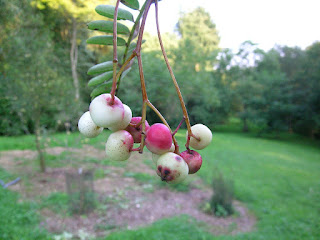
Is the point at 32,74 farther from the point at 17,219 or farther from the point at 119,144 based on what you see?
the point at 119,144

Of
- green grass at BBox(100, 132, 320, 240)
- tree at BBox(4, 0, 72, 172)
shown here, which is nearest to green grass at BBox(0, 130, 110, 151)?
tree at BBox(4, 0, 72, 172)

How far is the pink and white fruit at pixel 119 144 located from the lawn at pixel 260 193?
0.13 metres

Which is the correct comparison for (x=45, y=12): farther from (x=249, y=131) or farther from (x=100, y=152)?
(x=249, y=131)

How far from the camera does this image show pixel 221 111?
10430mm

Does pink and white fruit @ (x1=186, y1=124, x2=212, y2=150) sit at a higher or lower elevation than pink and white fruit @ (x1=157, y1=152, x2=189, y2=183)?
higher

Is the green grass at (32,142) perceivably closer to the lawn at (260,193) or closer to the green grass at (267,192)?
the lawn at (260,193)

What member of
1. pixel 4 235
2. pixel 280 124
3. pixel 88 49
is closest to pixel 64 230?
pixel 4 235

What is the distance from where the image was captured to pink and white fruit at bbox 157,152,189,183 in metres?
0.41

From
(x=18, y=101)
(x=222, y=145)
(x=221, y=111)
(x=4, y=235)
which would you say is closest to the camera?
(x=4, y=235)

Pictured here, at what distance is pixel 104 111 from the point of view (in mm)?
362

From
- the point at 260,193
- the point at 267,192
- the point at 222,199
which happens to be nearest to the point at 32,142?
the point at 222,199

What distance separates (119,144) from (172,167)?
0.09 meters

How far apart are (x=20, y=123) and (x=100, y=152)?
1860mm

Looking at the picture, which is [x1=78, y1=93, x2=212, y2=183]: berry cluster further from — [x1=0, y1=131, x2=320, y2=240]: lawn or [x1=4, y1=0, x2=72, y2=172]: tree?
[x1=4, y1=0, x2=72, y2=172]: tree
